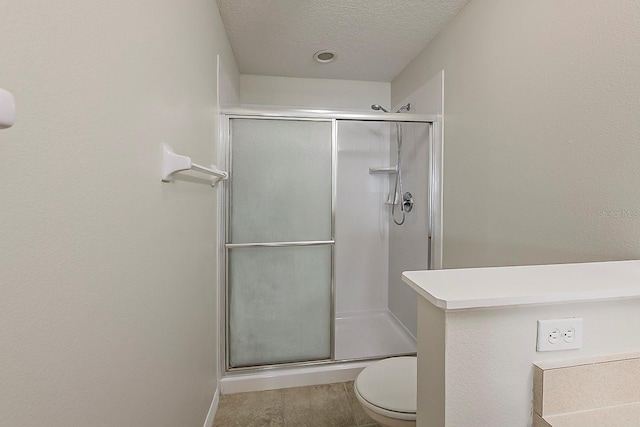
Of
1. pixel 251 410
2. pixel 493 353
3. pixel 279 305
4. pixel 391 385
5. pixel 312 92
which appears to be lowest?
pixel 251 410

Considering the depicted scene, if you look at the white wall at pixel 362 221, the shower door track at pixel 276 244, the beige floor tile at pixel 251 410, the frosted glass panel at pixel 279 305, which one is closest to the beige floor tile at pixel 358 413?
the frosted glass panel at pixel 279 305

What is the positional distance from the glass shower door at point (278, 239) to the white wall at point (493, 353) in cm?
140

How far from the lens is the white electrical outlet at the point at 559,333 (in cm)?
67

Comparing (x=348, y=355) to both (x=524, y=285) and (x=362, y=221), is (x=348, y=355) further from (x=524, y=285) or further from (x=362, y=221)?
(x=524, y=285)

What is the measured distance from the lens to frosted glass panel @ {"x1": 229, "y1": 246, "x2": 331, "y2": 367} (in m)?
2.00

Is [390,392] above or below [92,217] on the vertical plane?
below

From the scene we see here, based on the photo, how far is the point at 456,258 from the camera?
196 centimetres

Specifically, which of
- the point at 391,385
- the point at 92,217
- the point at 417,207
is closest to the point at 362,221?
the point at 417,207

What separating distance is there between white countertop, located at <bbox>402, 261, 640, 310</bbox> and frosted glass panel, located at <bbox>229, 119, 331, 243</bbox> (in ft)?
4.30

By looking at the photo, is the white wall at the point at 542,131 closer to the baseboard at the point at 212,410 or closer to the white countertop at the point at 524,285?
the white countertop at the point at 524,285

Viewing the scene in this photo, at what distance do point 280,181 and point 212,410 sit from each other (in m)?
1.40

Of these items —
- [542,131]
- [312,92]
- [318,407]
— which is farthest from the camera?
[312,92]

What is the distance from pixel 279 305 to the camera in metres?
2.05

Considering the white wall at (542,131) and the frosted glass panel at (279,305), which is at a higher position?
the white wall at (542,131)
